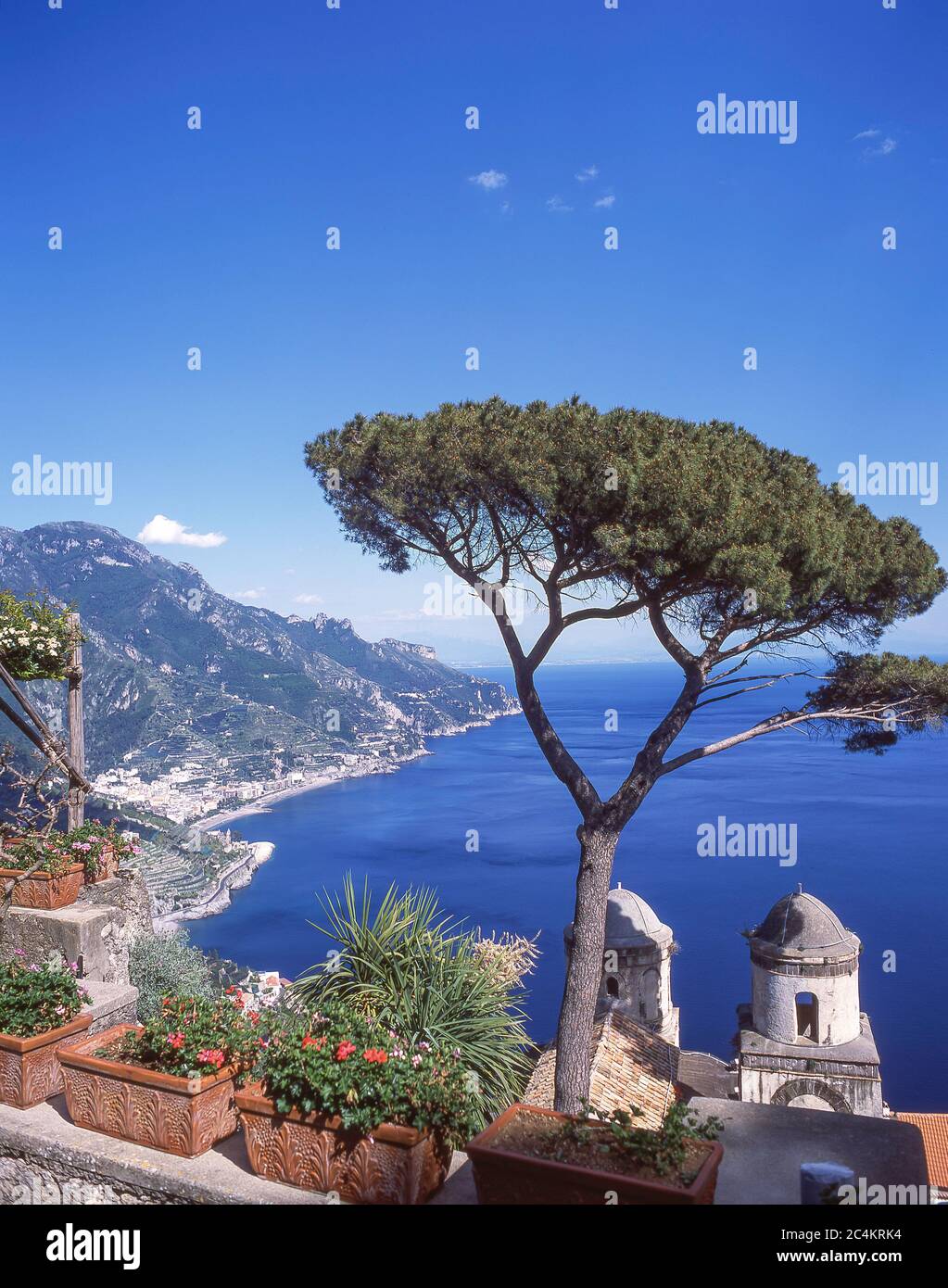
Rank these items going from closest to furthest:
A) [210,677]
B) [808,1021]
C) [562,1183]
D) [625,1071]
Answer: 1. [562,1183]
2. [625,1071]
3. [808,1021]
4. [210,677]

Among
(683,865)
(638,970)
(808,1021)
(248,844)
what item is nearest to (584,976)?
(638,970)

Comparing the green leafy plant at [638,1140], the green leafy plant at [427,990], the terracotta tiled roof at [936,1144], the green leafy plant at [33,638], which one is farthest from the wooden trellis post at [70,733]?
the terracotta tiled roof at [936,1144]

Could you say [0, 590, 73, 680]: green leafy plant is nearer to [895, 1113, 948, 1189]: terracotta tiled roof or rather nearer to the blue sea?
[895, 1113, 948, 1189]: terracotta tiled roof

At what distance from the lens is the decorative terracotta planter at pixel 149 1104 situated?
3256 millimetres

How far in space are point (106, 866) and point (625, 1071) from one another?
17.1ft

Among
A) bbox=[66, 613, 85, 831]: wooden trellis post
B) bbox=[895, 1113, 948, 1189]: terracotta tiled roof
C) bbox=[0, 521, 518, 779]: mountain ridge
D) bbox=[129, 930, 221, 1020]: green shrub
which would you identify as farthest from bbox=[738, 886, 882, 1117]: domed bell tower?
bbox=[0, 521, 518, 779]: mountain ridge

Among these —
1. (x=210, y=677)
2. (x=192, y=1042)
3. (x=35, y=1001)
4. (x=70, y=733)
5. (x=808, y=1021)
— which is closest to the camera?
(x=192, y=1042)

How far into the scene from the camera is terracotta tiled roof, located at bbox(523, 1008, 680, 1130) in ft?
24.3

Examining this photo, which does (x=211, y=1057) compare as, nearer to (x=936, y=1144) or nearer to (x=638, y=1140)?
(x=638, y=1140)

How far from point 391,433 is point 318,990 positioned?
4394 millimetres

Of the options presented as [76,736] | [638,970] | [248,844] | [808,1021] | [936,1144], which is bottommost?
[248,844]

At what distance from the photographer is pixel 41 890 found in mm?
5781

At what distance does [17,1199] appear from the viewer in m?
3.48

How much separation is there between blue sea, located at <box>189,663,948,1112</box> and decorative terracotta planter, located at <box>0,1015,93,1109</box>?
92.9ft
